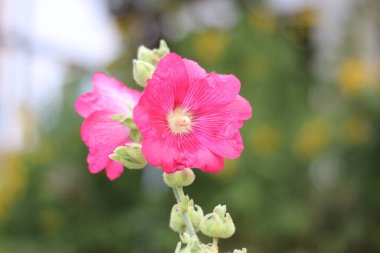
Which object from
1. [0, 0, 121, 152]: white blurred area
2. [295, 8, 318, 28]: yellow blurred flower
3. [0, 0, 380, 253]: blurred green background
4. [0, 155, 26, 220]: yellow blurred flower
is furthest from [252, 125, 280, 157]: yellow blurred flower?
[0, 0, 121, 152]: white blurred area

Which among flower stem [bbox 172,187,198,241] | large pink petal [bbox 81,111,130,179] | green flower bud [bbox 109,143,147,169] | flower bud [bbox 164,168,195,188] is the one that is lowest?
flower stem [bbox 172,187,198,241]

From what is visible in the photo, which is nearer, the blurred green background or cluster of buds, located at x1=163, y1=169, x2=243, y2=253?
cluster of buds, located at x1=163, y1=169, x2=243, y2=253

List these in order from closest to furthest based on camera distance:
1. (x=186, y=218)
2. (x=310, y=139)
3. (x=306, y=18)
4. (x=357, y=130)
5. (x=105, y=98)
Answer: (x=186, y=218)
(x=105, y=98)
(x=310, y=139)
(x=357, y=130)
(x=306, y=18)

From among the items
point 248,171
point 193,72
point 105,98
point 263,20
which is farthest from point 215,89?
point 263,20

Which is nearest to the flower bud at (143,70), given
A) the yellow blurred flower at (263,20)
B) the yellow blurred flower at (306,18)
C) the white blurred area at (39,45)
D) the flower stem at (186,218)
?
the flower stem at (186,218)

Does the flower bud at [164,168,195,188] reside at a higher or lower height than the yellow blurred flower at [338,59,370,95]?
lower

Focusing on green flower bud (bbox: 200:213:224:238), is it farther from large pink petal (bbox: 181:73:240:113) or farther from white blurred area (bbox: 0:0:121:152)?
white blurred area (bbox: 0:0:121:152)

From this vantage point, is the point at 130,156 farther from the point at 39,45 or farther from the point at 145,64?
the point at 39,45
